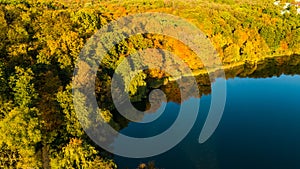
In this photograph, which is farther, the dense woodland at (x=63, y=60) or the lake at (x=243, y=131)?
the lake at (x=243, y=131)

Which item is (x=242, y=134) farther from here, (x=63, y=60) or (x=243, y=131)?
(x=63, y=60)

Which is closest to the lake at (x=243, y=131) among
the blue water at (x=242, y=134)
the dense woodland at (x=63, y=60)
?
the blue water at (x=242, y=134)

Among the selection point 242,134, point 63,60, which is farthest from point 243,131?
point 63,60

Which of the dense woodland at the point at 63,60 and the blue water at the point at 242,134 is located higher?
the dense woodland at the point at 63,60

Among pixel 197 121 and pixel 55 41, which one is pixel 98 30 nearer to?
pixel 55 41

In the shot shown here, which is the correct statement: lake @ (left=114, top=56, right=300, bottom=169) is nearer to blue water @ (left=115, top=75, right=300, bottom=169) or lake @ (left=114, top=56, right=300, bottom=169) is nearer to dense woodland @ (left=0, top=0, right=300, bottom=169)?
blue water @ (left=115, top=75, right=300, bottom=169)

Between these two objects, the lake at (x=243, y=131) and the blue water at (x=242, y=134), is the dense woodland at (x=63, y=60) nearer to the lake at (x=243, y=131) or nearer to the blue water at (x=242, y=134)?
the lake at (x=243, y=131)

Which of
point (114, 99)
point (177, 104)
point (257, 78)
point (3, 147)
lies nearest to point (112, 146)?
point (114, 99)
